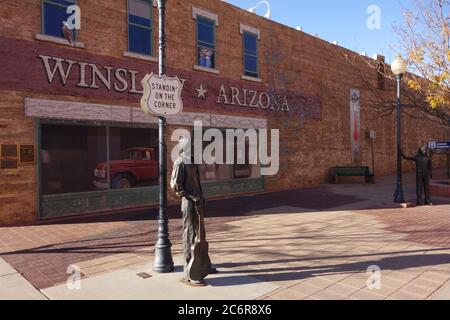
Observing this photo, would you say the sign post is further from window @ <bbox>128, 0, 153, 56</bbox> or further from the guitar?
window @ <bbox>128, 0, 153, 56</bbox>

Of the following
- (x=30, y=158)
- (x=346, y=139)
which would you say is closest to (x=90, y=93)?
(x=30, y=158)

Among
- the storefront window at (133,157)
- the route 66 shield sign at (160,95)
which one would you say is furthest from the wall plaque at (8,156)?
the route 66 shield sign at (160,95)

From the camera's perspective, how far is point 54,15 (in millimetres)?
10430

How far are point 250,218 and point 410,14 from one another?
371 inches

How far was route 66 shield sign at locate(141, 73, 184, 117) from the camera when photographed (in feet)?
17.6

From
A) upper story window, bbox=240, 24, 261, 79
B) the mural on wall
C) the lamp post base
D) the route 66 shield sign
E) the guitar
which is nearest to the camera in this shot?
the guitar

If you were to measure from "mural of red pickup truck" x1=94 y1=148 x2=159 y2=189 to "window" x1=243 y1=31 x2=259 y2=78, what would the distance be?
5.93 m

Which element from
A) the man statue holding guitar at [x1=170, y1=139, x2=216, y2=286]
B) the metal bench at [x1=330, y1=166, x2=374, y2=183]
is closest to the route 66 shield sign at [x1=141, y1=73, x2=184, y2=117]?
the man statue holding guitar at [x1=170, y1=139, x2=216, y2=286]

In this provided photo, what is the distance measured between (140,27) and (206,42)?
2.82 m

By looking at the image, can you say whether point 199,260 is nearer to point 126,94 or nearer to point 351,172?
point 126,94

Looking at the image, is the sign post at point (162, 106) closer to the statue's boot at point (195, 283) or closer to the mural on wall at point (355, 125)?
the statue's boot at point (195, 283)

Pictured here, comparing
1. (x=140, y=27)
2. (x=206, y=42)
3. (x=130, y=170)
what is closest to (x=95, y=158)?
(x=130, y=170)

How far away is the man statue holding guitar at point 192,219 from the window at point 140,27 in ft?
26.1

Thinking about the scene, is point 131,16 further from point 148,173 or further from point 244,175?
point 244,175
